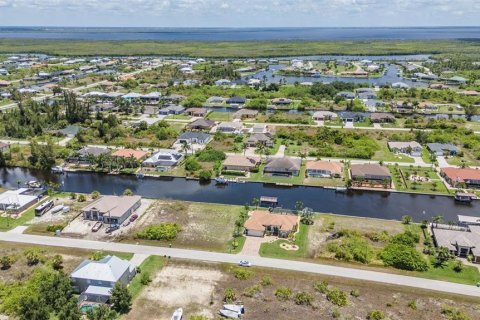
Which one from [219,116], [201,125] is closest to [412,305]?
[201,125]

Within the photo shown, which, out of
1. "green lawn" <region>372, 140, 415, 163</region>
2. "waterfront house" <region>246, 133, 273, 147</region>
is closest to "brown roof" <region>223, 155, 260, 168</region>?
"waterfront house" <region>246, 133, 273, 147</region>

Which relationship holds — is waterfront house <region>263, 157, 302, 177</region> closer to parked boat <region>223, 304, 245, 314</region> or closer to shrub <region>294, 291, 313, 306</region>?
shrub <region>294, 291, 313, 306</region>

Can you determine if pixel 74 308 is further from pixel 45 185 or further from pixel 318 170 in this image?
pixel 318 170

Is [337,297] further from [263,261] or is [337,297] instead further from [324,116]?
[324,116]

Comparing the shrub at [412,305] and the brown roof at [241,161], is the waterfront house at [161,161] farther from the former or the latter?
the shrub at [412,305]

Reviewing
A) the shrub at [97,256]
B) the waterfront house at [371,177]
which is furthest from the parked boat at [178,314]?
the waterfront house at [371,177]
